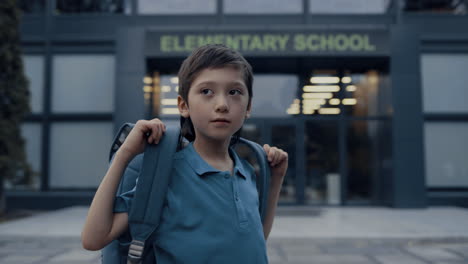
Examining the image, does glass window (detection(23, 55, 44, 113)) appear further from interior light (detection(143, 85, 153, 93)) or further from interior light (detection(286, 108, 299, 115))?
interior light (detection(286, 108, 299, 115))

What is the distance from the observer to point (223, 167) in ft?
4.31

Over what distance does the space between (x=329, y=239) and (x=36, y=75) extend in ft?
34.2

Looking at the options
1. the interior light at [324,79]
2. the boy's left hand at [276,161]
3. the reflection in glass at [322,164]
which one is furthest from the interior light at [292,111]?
the boy's left hand at [276,161]

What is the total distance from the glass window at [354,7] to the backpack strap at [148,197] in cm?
1209

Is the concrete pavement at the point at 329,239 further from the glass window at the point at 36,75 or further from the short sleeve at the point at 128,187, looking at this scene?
the short sleeve at the point at 128,187

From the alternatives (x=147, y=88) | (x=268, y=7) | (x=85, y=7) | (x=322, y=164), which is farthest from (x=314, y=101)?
(x=85, y=7)

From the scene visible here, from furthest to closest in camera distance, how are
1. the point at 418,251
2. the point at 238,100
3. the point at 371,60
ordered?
the point at 371,60 → the point at 418,251 → the point at 238,100

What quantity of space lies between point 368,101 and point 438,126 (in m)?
2.29

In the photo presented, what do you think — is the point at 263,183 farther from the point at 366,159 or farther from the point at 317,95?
the point at 366,159

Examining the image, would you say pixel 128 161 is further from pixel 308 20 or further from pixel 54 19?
pixel 54 19

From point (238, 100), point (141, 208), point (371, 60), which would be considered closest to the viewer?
point (141, 208)

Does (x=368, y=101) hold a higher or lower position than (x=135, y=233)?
higher

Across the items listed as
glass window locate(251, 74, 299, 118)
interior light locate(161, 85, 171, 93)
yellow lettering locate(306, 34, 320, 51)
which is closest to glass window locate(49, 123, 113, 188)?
interior light locate(161, 85, 171, 93)

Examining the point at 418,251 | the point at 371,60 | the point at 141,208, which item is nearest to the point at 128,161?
the point at 141,208
